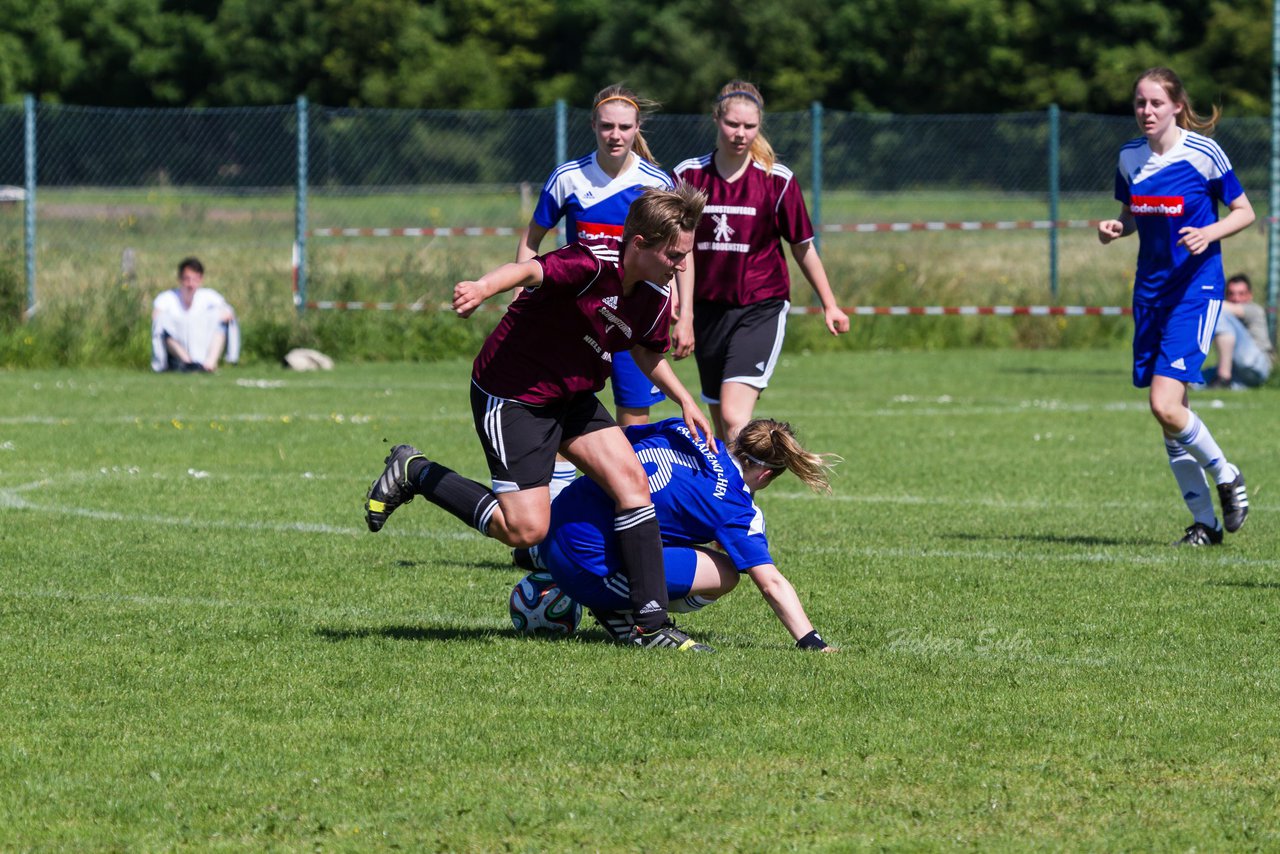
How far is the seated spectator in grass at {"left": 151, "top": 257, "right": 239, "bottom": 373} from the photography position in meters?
19.0

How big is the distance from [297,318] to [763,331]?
500 inches

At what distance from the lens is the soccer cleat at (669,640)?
20.9 feet

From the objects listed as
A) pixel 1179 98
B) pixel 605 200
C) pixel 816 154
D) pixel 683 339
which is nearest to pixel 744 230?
pixel 605 200

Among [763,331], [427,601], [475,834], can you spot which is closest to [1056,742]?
[475,834]

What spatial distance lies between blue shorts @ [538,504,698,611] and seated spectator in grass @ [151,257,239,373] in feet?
42.8

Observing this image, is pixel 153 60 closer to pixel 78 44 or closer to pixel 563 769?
pixel 78 44

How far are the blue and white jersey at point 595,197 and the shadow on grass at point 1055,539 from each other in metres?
2.24

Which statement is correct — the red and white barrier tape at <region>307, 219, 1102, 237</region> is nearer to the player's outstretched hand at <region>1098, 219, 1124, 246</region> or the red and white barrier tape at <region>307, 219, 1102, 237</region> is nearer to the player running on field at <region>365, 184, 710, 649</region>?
the player's outstretched hand at <region>1098, 219, 1124, 246</region>

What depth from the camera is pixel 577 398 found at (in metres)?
6.59

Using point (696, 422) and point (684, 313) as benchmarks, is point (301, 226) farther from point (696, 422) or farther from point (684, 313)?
point (696, 422)

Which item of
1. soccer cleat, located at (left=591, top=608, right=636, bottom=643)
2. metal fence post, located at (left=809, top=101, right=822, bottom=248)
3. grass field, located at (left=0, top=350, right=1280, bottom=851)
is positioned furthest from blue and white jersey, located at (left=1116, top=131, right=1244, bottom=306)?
metal fence post, located at (left=809, top=101, right=822, bottom=248)

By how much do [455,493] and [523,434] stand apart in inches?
14.5

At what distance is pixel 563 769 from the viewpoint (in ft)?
15.9

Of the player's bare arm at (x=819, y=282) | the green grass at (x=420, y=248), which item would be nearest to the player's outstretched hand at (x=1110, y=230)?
the player's bare arm at (x=819, y=282)
